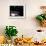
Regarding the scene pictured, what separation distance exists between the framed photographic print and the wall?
77 mm

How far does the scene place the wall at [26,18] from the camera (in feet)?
10.9

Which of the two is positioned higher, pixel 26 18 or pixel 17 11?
pixel 17 11

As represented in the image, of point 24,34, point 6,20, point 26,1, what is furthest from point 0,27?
point 26,1

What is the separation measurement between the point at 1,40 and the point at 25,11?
73 cm

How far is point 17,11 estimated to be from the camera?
3.37m

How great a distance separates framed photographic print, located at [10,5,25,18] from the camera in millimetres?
3350

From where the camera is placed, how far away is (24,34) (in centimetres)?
338

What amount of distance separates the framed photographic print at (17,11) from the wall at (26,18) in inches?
3.0

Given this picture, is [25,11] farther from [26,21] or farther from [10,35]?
[10,35]

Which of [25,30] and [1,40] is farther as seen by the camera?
[25,30]

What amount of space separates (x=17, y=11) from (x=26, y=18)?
22 centimetres

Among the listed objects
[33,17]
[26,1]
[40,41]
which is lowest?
[40,41]

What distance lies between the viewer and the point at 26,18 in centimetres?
337

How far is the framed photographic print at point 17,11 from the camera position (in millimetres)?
3350
